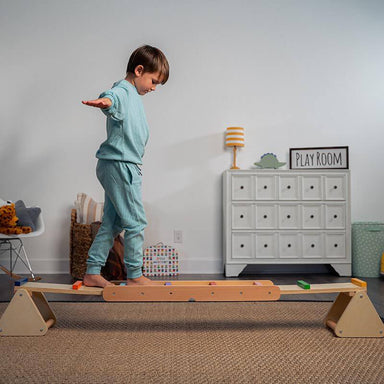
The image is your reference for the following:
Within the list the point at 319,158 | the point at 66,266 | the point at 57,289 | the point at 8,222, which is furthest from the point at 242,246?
the point at 57,289

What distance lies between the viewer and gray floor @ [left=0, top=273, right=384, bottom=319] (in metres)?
2.27

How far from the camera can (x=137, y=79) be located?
1.82 meters

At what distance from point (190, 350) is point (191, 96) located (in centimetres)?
243

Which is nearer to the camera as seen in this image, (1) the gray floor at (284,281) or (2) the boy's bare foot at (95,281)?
(2) the boy's bare foot at (95,281)

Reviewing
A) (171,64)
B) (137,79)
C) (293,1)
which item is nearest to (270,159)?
(171,64)

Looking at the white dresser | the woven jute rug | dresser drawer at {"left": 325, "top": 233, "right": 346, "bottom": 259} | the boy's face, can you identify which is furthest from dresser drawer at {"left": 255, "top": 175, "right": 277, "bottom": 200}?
the boy's face

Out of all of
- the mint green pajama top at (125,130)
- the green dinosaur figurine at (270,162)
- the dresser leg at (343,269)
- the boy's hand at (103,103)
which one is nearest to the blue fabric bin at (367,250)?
the dresser leg at (343,269)

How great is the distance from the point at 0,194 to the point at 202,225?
65.3 inches

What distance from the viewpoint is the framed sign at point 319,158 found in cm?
341

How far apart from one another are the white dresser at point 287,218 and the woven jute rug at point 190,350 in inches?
44.0

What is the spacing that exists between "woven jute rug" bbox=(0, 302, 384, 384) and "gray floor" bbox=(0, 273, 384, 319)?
11.5 inches

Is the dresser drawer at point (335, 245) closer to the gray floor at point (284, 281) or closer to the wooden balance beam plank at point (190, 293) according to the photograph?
the gray floor at point (284, 281)

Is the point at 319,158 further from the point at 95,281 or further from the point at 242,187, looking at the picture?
the point at 95,281

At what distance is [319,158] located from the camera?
3416mm
